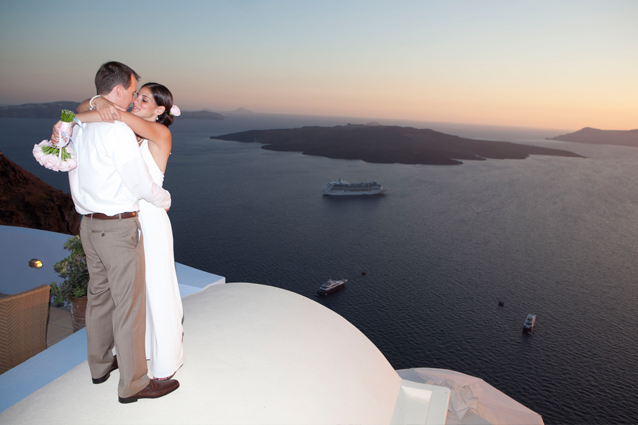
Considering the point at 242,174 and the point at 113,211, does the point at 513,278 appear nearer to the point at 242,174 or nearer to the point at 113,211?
the point at 113,211

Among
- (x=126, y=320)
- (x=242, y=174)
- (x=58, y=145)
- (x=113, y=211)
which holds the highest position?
(x=58, y=145)

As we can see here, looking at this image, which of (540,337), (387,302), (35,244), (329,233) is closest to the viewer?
(35,244)

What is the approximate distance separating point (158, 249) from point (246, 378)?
1396 millimetres

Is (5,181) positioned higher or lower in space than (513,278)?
higher

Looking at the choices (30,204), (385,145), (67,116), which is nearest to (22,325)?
(67,116)

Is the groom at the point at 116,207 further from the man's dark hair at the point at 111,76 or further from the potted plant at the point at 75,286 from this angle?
the potted plant at the point at 75,286

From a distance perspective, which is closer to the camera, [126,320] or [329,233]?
[126,320]

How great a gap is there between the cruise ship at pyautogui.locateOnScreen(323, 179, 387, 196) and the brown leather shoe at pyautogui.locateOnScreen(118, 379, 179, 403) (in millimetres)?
64069

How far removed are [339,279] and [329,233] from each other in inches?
451

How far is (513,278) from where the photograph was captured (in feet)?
135

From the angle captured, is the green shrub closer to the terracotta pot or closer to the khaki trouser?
the terracotta pot

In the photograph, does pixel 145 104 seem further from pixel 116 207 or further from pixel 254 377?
pixel 254 377

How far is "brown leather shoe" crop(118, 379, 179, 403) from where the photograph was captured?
2617 millimetres

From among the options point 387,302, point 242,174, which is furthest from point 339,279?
point 242,174
